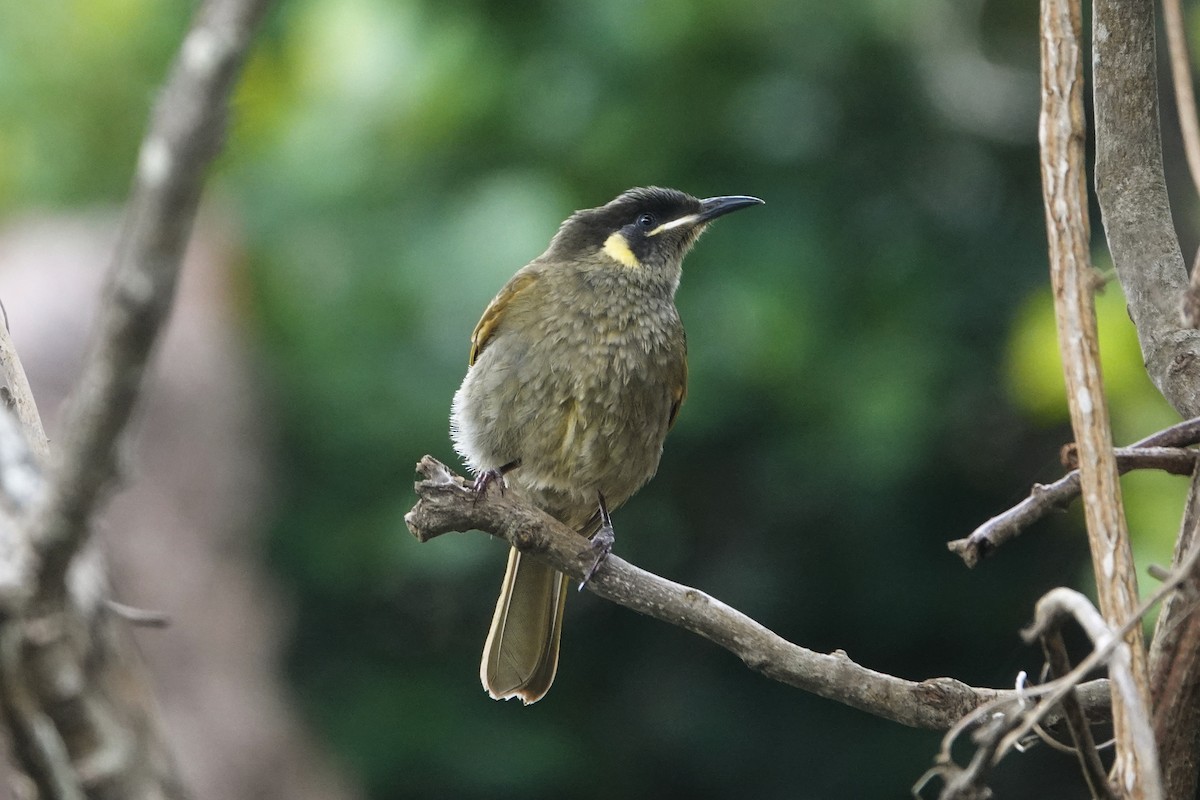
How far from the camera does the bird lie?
3633mm

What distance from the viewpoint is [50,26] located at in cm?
700

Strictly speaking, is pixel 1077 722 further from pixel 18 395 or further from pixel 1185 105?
pixel 18 395

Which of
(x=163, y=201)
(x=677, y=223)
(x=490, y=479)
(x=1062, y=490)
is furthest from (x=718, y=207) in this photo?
(x=163, y=201)

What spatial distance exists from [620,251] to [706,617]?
2.11m

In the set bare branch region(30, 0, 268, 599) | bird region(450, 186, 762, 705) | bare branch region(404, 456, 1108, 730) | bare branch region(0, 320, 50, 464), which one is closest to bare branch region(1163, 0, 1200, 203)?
bare branch region(404, 456, 1108, 730)

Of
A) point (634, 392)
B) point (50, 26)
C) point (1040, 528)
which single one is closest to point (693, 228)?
point (634, 392)

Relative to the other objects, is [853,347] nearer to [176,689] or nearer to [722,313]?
[722,313]

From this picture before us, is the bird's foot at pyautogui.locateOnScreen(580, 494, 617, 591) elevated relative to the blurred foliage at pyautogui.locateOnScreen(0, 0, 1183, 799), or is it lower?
lower

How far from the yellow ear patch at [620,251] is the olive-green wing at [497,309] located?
24 centimetres

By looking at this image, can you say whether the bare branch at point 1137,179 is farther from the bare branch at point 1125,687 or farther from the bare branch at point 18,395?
the bare branch at point 18,395

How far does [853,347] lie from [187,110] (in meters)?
4.99

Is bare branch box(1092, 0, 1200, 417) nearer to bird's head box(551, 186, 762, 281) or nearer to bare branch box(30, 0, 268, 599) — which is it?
bare branch box(30, 0, 268, 599)

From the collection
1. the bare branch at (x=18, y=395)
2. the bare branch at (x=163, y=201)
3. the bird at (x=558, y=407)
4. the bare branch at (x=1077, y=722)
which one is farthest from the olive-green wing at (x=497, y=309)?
the bare branch at (x=163, y=201)

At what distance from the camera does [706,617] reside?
220cm
